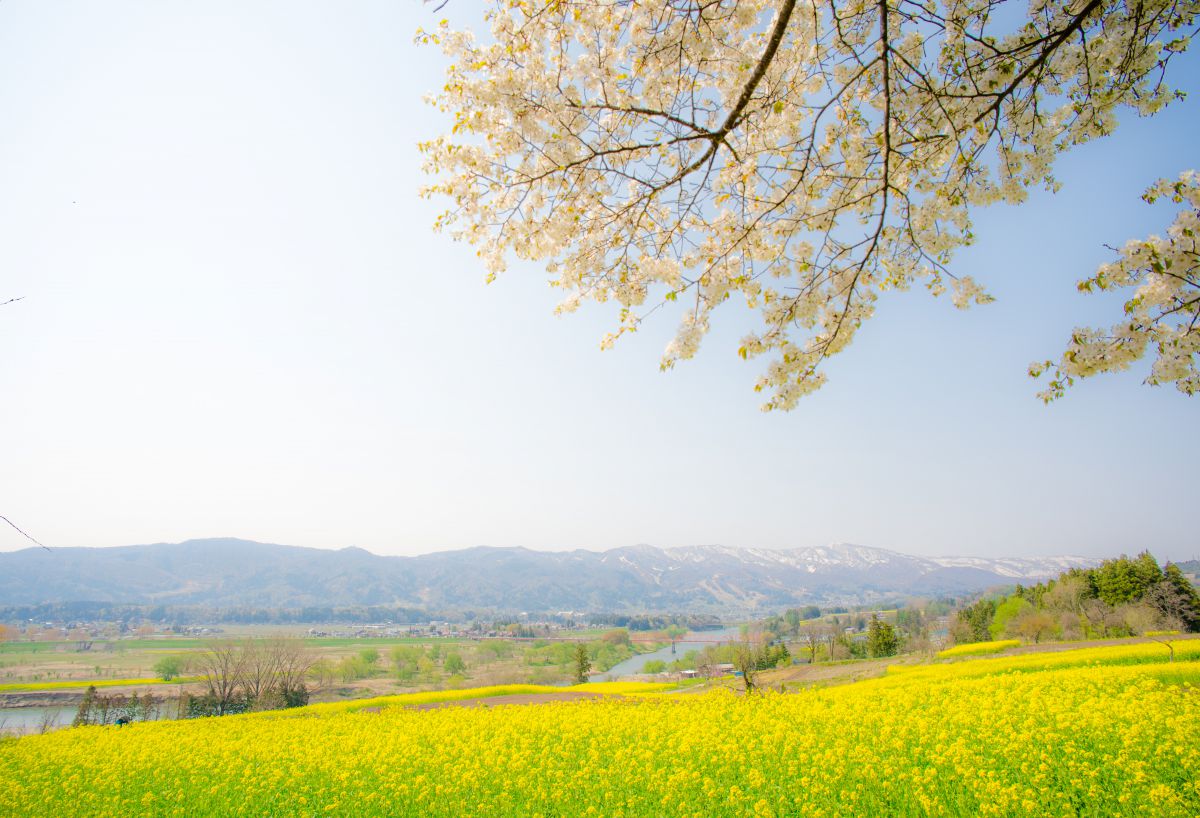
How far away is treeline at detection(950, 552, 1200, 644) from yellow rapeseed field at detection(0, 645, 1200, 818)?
43501 millimetres

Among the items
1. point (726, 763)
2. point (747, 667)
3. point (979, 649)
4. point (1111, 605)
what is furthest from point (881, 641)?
point (726, 763)

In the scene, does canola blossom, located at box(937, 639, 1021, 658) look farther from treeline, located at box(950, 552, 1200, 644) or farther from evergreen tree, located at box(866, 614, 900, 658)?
evergreen tree, located at box(866, 614, 900, 658)

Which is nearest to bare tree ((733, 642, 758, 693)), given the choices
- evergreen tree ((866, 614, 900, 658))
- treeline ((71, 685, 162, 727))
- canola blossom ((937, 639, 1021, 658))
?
canola blossom ((937, 639, 1021, 658))

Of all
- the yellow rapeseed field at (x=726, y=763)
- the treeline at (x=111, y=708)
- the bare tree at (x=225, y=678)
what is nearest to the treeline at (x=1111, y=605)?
the yellow rapeseed field at (x=726, y=763)

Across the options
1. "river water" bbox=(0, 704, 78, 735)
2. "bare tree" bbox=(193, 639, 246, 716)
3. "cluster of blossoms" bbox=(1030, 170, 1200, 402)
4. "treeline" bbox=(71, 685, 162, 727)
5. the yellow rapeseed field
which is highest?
"cluster of blossoms" bbox=(1030, 170, 1200, 402)

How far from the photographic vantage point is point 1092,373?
4051mm

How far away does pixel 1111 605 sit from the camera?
151 feet

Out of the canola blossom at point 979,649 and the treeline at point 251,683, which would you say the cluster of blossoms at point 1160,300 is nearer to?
the canola blossom at point 979,649

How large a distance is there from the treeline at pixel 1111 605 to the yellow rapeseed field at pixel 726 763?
143ft

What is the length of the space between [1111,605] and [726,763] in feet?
197

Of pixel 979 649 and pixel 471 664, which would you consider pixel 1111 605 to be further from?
pixel 471 664

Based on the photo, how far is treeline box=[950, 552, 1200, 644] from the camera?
40.5 m

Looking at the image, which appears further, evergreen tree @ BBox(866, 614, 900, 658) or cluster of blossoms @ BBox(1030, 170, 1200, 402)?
evergreen tree @ BBox(866, 614, 900, 658)

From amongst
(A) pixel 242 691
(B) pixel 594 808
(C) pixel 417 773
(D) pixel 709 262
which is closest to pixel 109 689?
(A) pixel 242 691
